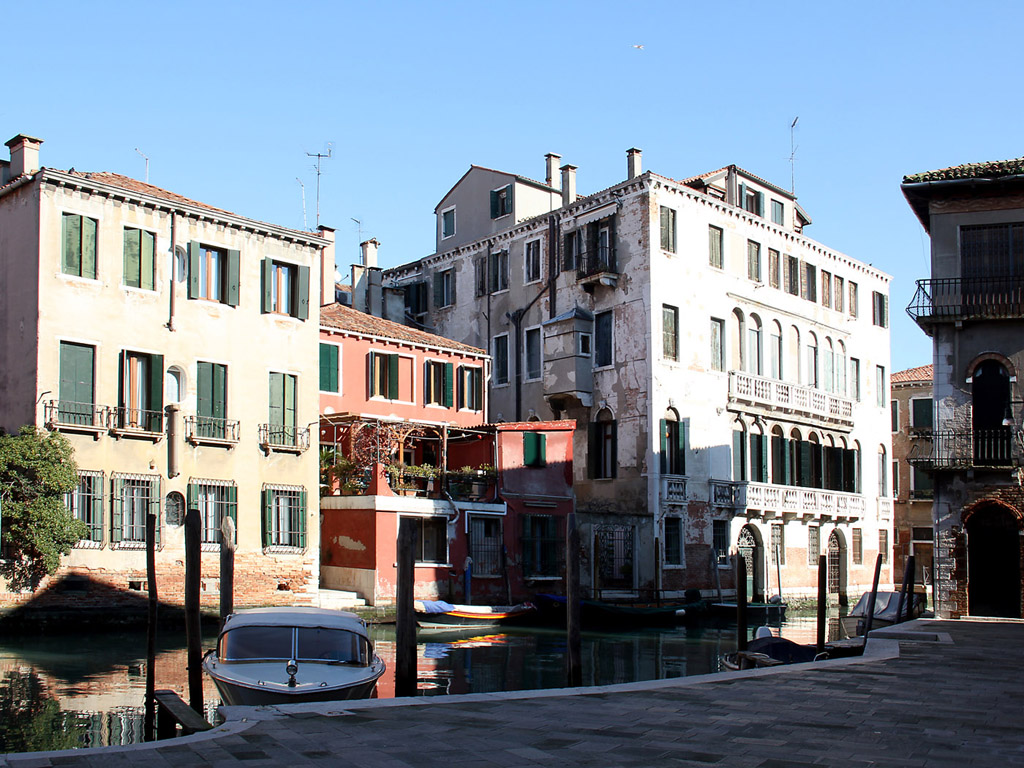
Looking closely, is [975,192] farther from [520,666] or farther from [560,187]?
[560,187]

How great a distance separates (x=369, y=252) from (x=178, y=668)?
73.6 ft

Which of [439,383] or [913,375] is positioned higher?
[913,375]

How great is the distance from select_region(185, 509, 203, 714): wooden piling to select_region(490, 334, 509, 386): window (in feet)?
71.4

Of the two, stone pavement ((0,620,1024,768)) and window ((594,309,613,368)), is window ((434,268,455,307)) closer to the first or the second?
window ((594,309,613,368))

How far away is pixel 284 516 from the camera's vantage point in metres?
25.9

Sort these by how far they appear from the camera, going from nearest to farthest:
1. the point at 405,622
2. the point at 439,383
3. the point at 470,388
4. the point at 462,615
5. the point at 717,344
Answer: the point at 405,622 < the point at 462,615 < the point at 439,383 < the point at 470,388 < the point at 717,344

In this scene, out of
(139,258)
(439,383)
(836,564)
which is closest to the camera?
(139,258)

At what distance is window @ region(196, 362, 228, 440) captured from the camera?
24.6 meters

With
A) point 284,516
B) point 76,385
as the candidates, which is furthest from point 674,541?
point 76,385

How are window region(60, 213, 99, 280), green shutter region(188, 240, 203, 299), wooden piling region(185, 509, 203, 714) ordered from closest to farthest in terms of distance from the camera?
wooden piling region(185, 509, 203, 714)
window region(60, 213, 99, 280)
green shutter region(188, 240, 203, 299)

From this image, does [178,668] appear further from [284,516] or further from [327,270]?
[327,270]

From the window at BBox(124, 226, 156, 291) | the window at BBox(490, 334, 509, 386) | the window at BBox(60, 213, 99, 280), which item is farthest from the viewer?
the window at BBox(490, 334, 509, 386)

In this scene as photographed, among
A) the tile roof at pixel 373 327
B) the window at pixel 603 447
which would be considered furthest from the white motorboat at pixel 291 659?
the window at pixel 603 447

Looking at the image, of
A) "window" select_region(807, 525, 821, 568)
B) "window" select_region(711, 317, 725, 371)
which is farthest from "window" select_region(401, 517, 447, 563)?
"window" select_region(807, 525, 821, 568)
